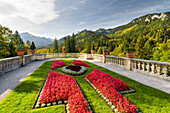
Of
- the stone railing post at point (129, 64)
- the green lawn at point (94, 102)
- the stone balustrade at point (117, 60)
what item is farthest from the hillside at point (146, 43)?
the green lawn at point (94, 102)

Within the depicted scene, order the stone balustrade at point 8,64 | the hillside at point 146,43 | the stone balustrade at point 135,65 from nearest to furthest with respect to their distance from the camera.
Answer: the stone balustrade at point 135,65, the stone balustrade at point 8,64, the hillside at point 146,43

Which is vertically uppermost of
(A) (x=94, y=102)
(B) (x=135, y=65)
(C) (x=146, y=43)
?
(C) (x=146, y=43)

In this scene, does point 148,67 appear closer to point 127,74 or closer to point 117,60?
point 127,74

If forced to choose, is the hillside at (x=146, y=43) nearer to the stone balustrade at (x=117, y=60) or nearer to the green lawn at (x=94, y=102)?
the stone balustrade at (x=117, y=60)

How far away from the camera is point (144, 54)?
36.7m

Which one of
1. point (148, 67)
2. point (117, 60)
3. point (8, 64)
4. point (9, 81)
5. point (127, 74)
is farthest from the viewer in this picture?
point (117, 60)

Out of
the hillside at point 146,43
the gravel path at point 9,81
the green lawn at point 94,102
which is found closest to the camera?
the green lawn at point 94,102

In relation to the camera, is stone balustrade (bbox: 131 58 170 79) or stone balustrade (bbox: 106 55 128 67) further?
stone balustrade (bbox: 106 55 128 67)

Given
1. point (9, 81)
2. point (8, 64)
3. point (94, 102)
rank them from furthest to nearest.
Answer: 1. point (8, 64)
2. point (9, 81)
3. point (94, 102)

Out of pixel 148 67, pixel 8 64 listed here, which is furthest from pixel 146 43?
pixel 8 64

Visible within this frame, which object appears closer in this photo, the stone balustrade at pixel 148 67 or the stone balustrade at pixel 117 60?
the stone balustrade at pixel 148 67

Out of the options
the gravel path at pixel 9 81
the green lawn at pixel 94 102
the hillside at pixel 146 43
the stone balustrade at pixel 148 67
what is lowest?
the green lawn at pixel 94 102

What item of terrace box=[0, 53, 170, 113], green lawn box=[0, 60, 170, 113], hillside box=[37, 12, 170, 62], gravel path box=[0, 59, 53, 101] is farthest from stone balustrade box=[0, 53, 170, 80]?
hillside box=[37, 12, 170, 62]

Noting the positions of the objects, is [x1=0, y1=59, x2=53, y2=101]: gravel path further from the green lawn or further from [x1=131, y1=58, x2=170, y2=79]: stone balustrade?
[x1=131, y1=58, x2=170, y2=79]: stone balustrade
